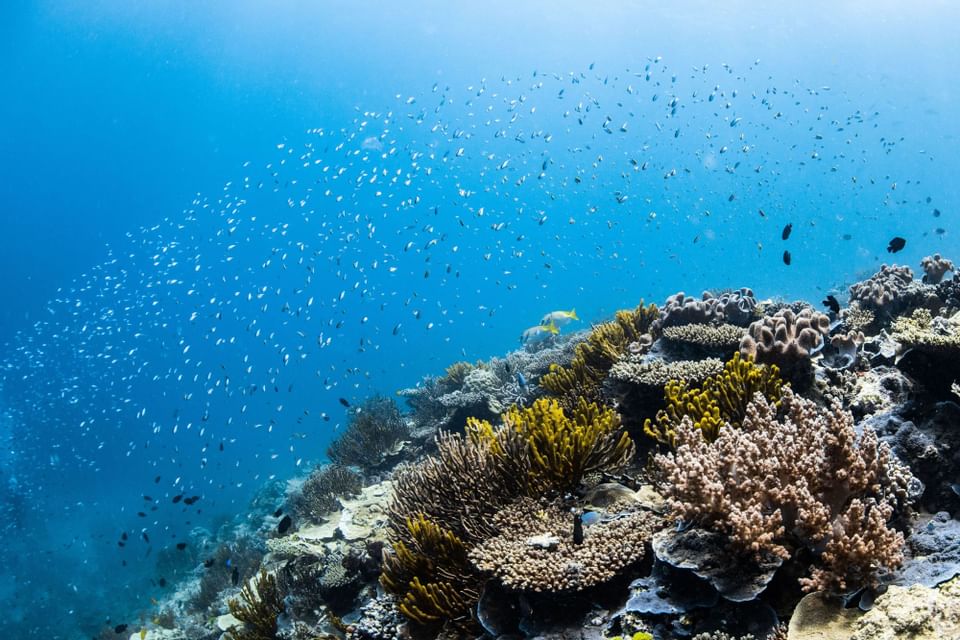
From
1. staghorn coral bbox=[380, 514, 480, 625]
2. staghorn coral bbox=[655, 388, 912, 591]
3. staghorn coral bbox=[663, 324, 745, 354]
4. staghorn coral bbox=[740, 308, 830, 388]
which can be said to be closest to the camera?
staghorn coral bbox=[655, 388, 912, 591]

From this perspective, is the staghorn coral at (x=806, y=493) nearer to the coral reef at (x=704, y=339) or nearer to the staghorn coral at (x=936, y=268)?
the coral reef at (x=704, y=339)

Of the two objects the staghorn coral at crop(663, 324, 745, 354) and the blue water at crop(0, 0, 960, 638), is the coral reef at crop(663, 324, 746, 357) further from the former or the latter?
the blue water at crop(0, 0, 960, 638)

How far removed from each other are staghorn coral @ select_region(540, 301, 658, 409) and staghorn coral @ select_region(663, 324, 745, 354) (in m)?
0.80

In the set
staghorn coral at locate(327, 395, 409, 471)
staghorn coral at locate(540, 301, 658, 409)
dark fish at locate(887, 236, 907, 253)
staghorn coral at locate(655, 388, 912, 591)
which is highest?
staghorn coral at locate(327, 395, 409, 471)

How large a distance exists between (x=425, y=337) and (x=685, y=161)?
9801 centimetres

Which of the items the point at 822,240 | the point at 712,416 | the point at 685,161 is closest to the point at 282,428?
the point at 712,416

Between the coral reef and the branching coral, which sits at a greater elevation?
the coral reef

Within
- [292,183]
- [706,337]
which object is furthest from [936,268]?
[292,183]

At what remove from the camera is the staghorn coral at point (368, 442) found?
12.5m

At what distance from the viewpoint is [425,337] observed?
130500 millimetres

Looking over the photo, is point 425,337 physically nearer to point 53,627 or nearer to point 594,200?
point 594,200

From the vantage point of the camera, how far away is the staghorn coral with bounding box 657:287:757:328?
25.7 ft

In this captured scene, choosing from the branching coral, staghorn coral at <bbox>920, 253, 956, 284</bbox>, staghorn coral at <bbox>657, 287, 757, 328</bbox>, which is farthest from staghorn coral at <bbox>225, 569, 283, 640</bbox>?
staghorn coral at <bbox>920, 253, 956, 284</bbox>

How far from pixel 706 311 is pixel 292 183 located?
206ft
